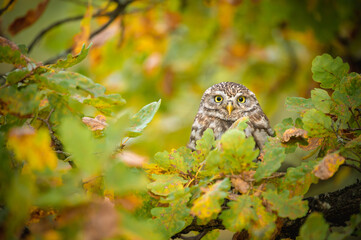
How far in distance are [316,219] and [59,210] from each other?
711 millimetres

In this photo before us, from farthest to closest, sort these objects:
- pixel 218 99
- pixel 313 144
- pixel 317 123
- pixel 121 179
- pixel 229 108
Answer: pixel 218 99 < pixel 229 108 < pixel 313 144 < pixel 317 123 < pixel 121 179

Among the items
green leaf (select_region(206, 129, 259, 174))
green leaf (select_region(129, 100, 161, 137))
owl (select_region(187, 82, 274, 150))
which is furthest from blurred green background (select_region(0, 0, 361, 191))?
green leaf (select_region(206, 129, 259, 174))

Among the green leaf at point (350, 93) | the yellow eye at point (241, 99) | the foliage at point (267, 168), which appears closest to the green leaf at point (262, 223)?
the foliage at point (267, 168)

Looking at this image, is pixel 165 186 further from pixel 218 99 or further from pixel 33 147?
pixel 218 99

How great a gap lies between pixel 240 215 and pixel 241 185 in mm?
90

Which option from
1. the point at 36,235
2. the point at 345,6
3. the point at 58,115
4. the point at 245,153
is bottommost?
the point at 36,235

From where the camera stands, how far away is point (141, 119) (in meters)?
1.21

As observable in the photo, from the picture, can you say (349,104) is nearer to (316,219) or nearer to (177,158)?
(316,219)

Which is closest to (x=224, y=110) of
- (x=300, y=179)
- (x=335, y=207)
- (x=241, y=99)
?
(x=241, y=99)

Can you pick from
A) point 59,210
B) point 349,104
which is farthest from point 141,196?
point 349,104

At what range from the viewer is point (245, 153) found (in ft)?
3.29

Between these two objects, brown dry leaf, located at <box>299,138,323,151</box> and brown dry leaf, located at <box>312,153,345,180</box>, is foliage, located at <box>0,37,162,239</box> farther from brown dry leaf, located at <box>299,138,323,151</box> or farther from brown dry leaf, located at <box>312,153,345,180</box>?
brown dry leaf, located at <box>299,138,323,151</box>

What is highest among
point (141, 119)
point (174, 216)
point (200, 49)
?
point (200, 49)

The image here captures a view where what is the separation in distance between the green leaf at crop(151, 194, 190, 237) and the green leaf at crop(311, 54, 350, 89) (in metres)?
0.66
